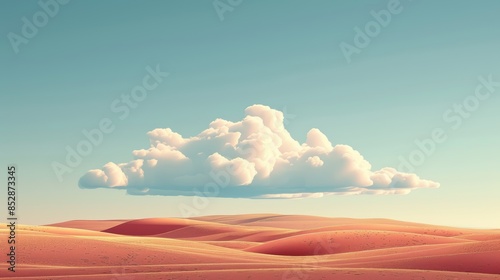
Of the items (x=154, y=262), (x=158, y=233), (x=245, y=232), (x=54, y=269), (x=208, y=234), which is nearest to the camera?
(x=54, y=269)

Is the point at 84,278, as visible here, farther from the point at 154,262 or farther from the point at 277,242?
the point at 277,242

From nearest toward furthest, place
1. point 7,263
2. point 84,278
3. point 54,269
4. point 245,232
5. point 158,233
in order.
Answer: point 84,278, point 54,269, point 7,263, point 245,232, point 158,233

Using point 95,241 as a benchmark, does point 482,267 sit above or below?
below

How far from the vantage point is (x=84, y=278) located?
110 ft

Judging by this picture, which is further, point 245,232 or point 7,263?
point 245,232

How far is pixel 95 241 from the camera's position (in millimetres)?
50000

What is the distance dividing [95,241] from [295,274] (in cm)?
2209

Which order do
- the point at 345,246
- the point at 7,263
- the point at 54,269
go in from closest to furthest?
the point at 54,269 → the point at 7,263 → the point at 345,246

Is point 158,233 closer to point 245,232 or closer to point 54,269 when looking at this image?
point 245,232

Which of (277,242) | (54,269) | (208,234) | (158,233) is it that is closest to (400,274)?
(54,269)

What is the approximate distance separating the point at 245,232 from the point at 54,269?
69.9 meters

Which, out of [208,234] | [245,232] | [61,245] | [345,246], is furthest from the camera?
[208,234]

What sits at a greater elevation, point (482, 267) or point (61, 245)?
point (61, 245)

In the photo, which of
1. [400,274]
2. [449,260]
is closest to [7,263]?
[400,274]
